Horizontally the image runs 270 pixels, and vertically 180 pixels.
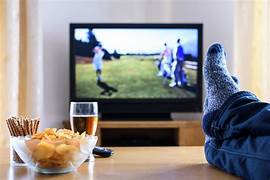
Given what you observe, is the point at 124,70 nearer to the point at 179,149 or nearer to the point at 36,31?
the point at 36,31

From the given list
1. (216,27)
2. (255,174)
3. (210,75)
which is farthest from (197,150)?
(216,27)

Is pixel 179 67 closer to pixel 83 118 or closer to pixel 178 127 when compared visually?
pixel 178 127

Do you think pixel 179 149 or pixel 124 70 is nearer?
pixel 179 149

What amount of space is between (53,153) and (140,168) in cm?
22

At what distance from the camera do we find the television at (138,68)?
350 centimetres

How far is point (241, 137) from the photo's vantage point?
95 cm

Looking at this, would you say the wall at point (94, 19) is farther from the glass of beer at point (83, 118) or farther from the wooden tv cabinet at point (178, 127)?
the glass of beer at point (83, 118)

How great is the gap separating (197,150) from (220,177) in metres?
0.43

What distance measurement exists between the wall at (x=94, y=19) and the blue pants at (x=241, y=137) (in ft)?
8.82

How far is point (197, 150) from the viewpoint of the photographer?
1.38 metres

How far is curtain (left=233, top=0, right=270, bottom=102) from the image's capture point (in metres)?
3.56

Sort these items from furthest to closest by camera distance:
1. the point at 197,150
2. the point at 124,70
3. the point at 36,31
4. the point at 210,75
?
the point at 124,70 < the point at 36,31 < the point at 197,150 < the point at 210,75

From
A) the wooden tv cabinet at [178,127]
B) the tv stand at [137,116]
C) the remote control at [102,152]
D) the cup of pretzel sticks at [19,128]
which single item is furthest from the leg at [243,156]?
the tv stand at [137,116]

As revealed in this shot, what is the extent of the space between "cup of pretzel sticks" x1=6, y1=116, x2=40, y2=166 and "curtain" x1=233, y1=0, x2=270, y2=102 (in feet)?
9.17
